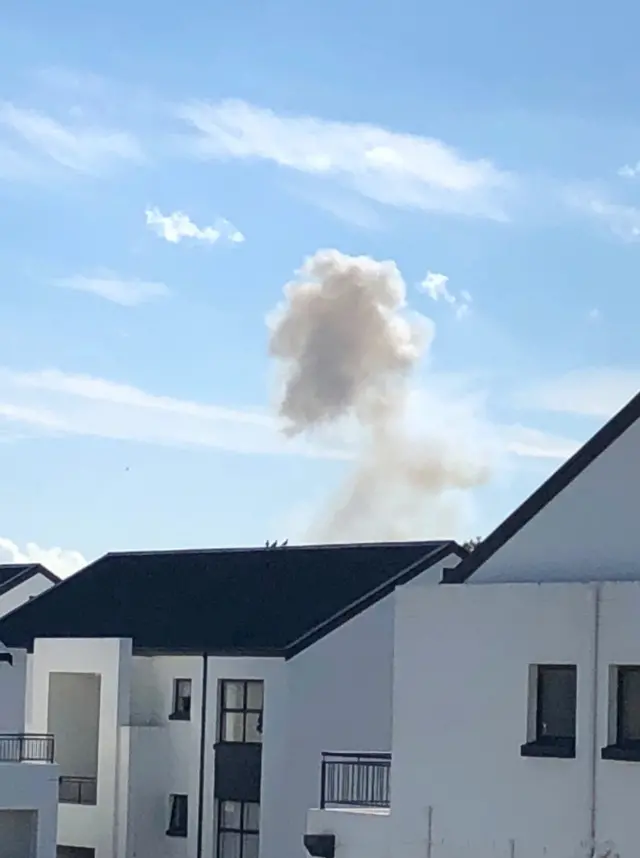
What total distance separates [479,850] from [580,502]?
510 cm

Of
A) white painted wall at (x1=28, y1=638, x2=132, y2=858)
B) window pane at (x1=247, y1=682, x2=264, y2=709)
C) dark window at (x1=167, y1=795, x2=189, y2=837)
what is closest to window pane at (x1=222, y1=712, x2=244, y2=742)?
window pane at (x1=247, y1=682, x2=264, y2=709)

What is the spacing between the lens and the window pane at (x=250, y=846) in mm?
40847

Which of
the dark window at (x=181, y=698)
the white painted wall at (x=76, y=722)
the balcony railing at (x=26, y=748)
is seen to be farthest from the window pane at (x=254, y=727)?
the white painted wall at (x=76, y=722)

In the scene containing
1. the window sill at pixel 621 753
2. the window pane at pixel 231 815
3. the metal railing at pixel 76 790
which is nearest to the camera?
the window sill at pixel 621 753

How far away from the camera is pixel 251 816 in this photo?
41.2 metres

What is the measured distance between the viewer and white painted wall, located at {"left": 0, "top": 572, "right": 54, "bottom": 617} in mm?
55406

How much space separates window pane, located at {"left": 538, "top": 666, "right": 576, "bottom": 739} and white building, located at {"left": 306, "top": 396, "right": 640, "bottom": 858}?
0.02 m

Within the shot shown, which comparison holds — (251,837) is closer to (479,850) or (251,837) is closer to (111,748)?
(111,748)

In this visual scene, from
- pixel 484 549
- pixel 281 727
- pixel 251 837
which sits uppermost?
pixel 484 549

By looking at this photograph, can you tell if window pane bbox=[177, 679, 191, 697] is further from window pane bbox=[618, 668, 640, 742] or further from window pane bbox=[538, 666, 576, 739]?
window pane bbox=[618, 668, 640, 742]

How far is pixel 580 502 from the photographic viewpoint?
2586 cm

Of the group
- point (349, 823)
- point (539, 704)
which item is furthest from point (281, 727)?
point (539, 704)

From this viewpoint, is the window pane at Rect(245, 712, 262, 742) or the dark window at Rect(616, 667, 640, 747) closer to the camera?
the dark window at Rect(616, 667, 640, 747)

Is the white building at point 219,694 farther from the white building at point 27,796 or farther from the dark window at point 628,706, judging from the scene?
the dark window at point 628,706
